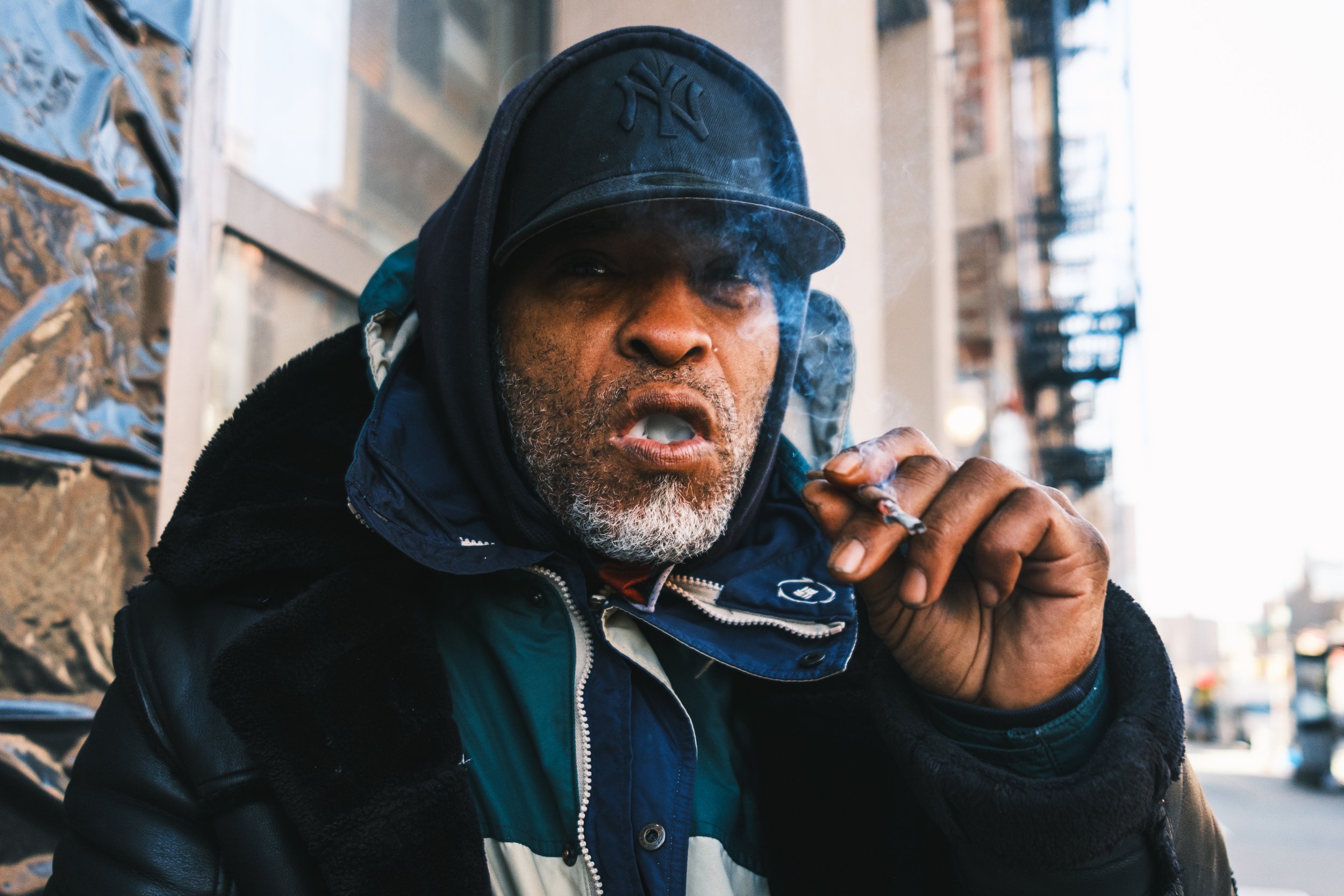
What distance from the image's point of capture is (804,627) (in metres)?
1.57

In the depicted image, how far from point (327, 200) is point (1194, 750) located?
2168cm

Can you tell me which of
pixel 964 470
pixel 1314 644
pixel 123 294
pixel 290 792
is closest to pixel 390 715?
pixel 290 792

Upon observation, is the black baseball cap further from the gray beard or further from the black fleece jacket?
the black fleece jacket

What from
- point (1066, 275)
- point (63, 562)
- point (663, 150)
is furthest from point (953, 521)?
point (1066, 275)

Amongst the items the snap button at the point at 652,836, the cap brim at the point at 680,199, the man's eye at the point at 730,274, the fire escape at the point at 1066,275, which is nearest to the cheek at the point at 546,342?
the cap brim at the point at 680,199

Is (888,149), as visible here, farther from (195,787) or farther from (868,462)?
(195,787)

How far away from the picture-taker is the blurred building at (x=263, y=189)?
1.96 m

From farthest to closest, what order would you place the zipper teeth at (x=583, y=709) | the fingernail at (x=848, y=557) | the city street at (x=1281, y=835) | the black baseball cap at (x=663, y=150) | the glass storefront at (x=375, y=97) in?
the city street at (x=1281, y=835) < the glass storefront at (x=375, y=97) < the black baseball cap at (x=663, y=150) < the zipper teeth at (x=583, y=709) < the fingernail at (x=848, y=557)

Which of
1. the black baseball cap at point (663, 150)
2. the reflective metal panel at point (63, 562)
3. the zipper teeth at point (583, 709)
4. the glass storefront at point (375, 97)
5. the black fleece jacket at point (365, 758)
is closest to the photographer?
the black fleece jacket at point (365, 758)

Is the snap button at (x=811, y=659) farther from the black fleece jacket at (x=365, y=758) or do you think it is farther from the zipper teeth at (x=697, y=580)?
the zipper teeth at (x=697, y=580)

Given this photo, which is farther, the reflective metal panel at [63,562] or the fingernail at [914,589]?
the reflective metal panel at [63,562]

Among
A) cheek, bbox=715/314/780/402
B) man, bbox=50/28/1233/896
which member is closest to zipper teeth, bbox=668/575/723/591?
man, bbox=50/28/1233/896

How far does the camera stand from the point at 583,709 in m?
1.43

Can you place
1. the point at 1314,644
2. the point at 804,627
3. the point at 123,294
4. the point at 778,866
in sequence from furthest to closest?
the point at 1314,644 < the point at 123,294 < the point at 804,627 < the point at 778,866
